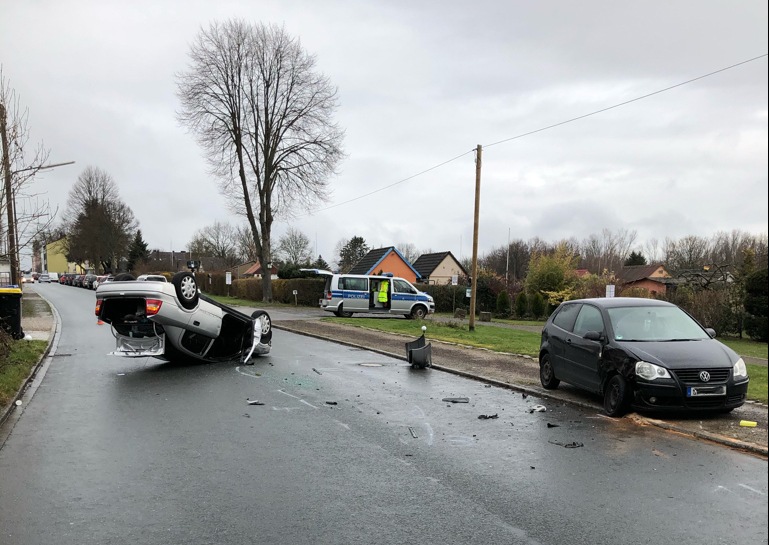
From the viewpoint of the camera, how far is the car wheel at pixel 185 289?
1180 centimetres

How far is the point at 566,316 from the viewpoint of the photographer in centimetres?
1008

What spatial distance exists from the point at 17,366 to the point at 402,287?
64.5 ft

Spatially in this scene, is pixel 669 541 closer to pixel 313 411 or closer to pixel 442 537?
pixel 442 537

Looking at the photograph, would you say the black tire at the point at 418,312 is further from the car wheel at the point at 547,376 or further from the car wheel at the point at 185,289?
the car wheel at the point at 547,376

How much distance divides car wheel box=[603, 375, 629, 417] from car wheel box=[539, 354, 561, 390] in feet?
5.78

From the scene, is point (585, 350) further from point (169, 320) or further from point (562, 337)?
point (169, 320)

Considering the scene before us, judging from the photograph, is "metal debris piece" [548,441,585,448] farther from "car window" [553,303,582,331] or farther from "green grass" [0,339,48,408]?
"green grass" [0,339,48,408]

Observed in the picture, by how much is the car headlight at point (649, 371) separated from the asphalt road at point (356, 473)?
629 mm

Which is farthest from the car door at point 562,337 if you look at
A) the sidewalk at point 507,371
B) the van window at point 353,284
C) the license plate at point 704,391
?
the van window at point 353,284

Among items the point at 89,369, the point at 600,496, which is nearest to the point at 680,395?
the point at 600,496

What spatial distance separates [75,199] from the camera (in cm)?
8119

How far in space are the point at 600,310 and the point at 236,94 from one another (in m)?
Answer: 38.6

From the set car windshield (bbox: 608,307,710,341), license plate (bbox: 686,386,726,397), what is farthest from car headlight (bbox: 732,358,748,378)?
car windshield (bbox: 608,307,710,341)

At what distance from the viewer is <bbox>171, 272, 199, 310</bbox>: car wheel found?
11.8m
